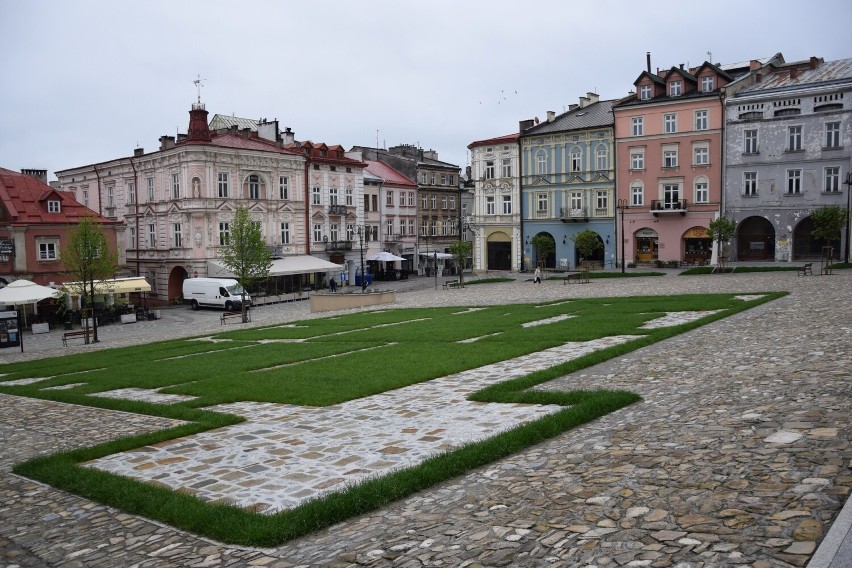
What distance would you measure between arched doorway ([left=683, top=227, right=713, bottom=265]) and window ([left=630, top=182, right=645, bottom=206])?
4.47 meters

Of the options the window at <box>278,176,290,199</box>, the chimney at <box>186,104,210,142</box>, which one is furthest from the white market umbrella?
the chimney at <box>186,104,210,142</box>

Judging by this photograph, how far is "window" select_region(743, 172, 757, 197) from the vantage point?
169 ft

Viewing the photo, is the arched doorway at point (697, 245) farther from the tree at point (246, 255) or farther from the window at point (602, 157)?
the tree at point (246, 255)

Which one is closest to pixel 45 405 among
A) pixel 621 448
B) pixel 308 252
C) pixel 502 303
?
pixel 621 448

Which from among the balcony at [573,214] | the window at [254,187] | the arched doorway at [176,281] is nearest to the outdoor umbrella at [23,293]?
the arched doorway at [176,281]

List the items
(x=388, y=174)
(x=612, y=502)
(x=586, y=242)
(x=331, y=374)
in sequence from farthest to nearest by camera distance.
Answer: (x=388, y=174) < (x=586, y=242) < (x=331, y=374) < (x=612, y=502)

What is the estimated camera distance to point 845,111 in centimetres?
4709

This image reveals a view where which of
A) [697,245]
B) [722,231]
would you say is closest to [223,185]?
[722,231]

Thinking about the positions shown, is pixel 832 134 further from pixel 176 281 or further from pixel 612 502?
pixel 612 502

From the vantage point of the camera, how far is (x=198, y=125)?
52.6 meters

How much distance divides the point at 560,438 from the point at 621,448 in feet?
3.62

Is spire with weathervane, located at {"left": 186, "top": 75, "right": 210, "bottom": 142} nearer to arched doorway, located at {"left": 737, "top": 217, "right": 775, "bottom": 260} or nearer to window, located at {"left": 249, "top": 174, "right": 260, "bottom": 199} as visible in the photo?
window, located at {"left": 249, "top": 174, "right": 260, "bottom": 199}

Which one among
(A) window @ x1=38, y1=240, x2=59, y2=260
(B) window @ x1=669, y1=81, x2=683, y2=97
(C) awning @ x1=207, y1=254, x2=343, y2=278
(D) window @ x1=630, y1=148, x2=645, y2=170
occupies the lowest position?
Answer: (C) awning @ x1=207, y1=254, x2=343, y2=278

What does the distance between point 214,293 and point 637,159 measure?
33.6 metres
